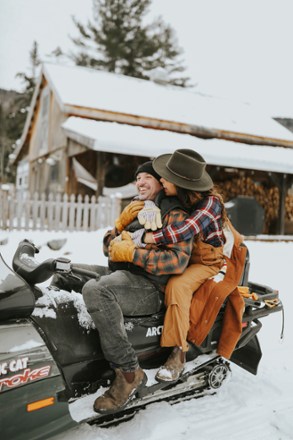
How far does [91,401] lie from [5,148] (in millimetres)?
36223

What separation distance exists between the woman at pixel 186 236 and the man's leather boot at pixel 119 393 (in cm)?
22

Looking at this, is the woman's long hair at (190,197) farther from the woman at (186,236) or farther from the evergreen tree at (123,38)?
the evergreen tree at (123,38)

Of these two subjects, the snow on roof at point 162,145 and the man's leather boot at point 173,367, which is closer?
the man's leather boot at point 173,367

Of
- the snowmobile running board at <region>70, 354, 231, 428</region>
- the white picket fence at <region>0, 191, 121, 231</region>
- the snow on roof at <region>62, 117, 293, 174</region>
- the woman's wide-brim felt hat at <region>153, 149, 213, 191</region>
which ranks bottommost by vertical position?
the snowmobile running board at <region>70, 354, 231, 428</region>

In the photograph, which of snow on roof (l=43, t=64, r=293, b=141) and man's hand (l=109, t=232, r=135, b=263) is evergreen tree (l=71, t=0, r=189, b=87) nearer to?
Answer: snow on roof (l=43, t=64, r=293, b=141)

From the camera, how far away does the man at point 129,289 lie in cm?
239

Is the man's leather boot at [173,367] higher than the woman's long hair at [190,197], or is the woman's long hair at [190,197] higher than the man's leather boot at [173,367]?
the woman's long hair at [190,197]

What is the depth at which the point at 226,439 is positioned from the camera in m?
2.56

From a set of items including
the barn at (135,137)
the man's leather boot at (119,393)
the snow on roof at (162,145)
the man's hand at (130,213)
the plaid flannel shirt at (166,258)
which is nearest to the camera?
the man's leather boot at (119,393)

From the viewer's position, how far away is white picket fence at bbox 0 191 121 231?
9.16 meters

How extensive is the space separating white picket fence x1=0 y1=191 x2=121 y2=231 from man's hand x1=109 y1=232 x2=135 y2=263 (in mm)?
6807

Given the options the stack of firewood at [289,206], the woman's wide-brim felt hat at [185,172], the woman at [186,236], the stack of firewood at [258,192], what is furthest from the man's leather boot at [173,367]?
the stack of firewood at [289,206]

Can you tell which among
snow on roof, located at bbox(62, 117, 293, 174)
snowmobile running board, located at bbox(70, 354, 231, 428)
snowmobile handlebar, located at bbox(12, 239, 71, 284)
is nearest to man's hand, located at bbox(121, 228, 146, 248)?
snowmobile handlebar, located at bbox(12, 239, 71, 284)

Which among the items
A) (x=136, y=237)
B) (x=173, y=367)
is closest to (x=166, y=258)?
(x=136, y=237)
